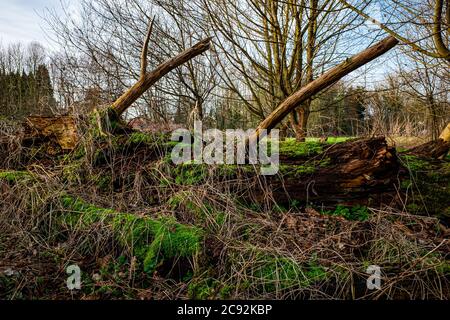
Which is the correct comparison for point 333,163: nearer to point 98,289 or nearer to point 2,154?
point 98,289

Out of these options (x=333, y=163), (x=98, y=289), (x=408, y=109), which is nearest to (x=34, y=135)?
(x=98, y=289)

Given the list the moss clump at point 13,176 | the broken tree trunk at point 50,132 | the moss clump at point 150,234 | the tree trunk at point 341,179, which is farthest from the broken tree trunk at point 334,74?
the moss clump at point 13,176

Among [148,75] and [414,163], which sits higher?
[148,75]

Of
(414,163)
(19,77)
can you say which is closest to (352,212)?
(414,163)

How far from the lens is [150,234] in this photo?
3064mm

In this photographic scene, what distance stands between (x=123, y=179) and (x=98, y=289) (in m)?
1.81

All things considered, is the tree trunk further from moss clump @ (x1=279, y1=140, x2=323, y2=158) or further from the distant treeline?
the distant treeline

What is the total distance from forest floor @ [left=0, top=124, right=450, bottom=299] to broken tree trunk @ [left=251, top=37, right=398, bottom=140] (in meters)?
0.59

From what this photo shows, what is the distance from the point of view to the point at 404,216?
3.50 metres

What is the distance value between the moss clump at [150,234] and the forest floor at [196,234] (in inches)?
0.4

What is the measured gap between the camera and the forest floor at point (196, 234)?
255 cm

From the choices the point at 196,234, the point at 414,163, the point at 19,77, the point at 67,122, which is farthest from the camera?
the point at 19,77

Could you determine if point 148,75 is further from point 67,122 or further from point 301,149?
point 301,149

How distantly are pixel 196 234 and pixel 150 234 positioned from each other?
0.44 metres
